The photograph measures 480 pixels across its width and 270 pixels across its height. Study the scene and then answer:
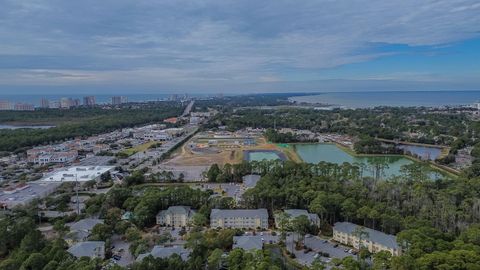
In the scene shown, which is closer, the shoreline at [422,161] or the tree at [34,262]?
the tree at [34,262]

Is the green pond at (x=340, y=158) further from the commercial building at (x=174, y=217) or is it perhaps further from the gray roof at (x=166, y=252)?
the gray roof at (x=166, y=252)

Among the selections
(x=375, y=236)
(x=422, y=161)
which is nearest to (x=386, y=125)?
(x=422, y=161)

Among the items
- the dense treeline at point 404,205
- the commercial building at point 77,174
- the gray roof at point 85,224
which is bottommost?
the commercial building at point 77,174

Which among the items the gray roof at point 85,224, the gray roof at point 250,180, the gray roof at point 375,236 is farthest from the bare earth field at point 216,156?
the gray roof at point 375,236

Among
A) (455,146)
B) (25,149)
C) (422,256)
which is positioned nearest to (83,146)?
(25,149)

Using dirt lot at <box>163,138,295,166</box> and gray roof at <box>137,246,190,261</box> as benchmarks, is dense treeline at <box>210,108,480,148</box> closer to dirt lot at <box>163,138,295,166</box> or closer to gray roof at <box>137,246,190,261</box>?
dirt lot at <box>163,138,295,166</box>

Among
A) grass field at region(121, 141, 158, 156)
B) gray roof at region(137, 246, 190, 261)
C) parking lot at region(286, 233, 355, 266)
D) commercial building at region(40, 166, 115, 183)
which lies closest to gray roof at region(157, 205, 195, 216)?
gray roof at region(137, 246, 190, 261)
